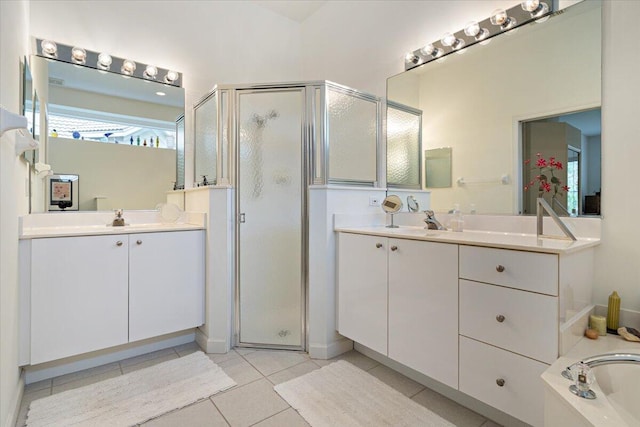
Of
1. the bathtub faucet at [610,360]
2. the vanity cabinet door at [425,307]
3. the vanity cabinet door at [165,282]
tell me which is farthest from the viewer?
the vanity cabinet door at [165,282]

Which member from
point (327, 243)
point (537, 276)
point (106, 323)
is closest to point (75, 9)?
point (106, 323)

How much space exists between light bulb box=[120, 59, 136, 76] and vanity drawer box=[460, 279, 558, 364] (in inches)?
114

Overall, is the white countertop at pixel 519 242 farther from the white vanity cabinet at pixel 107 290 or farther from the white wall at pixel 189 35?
the white wall at pixel 189 35

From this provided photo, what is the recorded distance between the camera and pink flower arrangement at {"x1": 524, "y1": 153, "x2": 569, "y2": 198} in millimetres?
1646

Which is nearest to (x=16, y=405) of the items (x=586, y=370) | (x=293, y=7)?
(x=586, y=370)

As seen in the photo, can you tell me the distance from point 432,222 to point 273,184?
1165 millimetres

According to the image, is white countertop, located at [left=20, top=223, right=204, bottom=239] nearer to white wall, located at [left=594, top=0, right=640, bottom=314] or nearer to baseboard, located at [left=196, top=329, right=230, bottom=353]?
baseboard, located at [left=196, top=329, right=230, bottom=353]

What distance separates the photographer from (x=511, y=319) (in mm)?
1275

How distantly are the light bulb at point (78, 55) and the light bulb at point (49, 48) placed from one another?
0.10m

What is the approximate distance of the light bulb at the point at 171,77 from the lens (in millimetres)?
2650

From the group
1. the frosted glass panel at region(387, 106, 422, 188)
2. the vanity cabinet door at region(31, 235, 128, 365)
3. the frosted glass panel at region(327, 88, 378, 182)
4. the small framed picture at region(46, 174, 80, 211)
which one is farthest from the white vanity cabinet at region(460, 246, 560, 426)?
the small framed picture at region(46, 174, 80, 211)

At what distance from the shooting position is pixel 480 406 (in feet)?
4.99

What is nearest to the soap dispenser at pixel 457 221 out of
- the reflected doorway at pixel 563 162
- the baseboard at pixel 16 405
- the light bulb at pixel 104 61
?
the reflected doorway at pixel 563 162

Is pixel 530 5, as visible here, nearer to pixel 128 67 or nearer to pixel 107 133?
pixel 128 67
